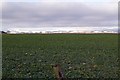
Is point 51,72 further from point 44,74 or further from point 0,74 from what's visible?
point 0,74

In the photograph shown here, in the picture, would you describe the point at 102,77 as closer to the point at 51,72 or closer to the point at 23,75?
the point at 51,72

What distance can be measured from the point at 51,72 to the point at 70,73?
112 cm

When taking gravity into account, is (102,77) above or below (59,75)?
below

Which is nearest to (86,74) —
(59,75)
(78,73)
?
(78,73)

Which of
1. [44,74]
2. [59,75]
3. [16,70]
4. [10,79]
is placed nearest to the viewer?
[59,75]

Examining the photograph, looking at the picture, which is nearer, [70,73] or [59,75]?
[59,75]

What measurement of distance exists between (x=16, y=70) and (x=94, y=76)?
483cm

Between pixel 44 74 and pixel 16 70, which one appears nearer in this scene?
pixel 44 74

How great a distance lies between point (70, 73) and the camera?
56.7 feet

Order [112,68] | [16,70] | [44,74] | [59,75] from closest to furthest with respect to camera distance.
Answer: [59,75]
[44,74]
[16,70]
[112,68]

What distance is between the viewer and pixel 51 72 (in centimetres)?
1759

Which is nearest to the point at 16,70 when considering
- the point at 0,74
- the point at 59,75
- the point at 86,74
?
the point at 0,74

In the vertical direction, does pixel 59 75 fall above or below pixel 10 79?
above

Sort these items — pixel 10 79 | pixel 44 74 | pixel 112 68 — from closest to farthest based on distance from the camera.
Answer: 1. pixel 10 79
2. pixel 44 74
3. pixel 112 68
